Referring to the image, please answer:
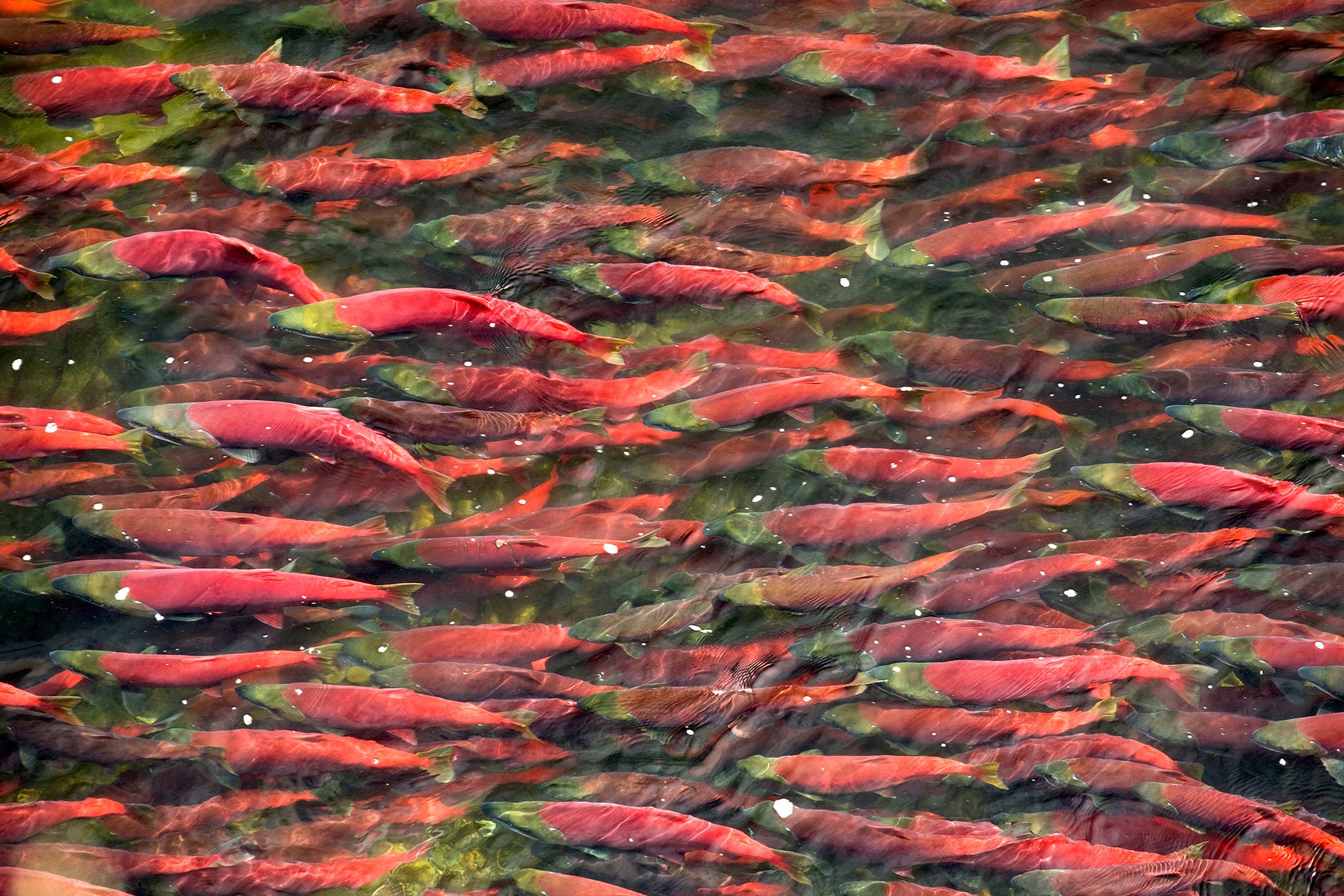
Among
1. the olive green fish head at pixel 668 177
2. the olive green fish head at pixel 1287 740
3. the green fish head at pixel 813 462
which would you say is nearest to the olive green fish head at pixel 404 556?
the green fish head at pixel 813 462

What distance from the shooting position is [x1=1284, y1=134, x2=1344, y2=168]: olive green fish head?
182cm

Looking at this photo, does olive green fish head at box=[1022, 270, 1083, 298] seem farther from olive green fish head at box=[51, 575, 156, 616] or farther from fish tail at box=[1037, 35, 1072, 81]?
olive green fish head at box=[51, 575, 156, 616]

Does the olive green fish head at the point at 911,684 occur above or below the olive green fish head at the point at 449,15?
below

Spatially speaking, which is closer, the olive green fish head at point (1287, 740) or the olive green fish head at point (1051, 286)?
the olive green fish head at point (1287, 740)

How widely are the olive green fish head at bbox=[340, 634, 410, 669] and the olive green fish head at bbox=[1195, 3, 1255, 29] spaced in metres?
1.88

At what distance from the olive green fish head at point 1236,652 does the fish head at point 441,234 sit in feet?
4.94

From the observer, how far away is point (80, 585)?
1746 millimetres

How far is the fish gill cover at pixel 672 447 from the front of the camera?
1.75 m

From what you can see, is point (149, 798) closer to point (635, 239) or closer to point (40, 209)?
point (40, 209)

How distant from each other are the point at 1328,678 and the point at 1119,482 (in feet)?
1.56

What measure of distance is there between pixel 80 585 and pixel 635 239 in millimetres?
1157

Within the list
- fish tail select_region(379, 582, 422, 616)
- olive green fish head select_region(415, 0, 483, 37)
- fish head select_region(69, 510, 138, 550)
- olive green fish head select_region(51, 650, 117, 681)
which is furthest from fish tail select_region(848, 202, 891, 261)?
olive green fish head select_region(51, 650, 117, 681)

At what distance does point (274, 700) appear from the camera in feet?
5.72

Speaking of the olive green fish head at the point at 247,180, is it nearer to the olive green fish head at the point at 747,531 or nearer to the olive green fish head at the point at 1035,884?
the olive green fish head at the point at 747,531
